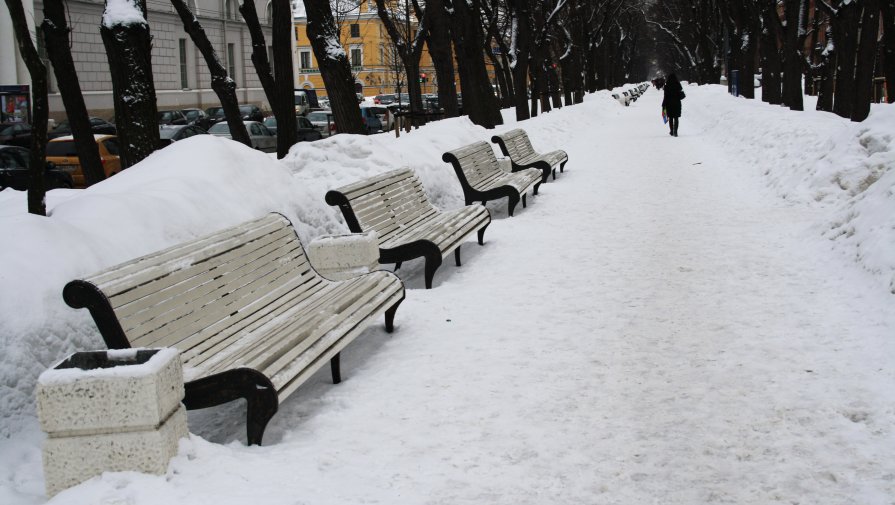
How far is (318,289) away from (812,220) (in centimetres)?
613

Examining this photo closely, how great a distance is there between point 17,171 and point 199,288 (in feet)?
45.4

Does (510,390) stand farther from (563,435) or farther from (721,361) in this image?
(721,361)

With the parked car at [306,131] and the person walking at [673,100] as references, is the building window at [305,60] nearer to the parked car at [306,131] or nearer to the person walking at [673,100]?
the parked car at [306,131]

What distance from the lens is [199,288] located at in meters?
4.88

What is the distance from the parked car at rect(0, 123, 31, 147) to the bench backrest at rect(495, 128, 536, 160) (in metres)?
12.9

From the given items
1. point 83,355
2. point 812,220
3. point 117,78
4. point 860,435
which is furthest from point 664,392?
point 117,78

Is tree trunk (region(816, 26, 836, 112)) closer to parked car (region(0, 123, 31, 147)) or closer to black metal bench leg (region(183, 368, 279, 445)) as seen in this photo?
parked car (region(0, 123, 31, 147))

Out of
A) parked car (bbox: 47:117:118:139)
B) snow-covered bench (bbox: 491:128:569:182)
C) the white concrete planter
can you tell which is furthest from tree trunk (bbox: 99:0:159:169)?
parked car (bbox: 47:117:118:139)

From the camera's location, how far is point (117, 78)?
9.65m

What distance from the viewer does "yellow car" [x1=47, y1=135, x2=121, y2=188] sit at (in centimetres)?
1895

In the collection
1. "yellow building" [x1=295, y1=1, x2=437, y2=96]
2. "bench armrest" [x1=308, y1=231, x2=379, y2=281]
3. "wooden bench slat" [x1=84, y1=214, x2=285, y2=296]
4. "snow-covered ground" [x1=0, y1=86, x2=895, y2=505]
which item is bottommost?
"snow-covered ground" [x1=0, y1=86, x2=895, y2=505]

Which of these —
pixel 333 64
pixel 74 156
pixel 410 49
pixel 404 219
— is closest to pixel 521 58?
pixel 410 49

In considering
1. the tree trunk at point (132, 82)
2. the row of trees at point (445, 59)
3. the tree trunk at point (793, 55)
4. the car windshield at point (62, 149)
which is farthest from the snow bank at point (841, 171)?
the car windshield at point (62, 149)

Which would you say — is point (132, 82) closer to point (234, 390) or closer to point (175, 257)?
point (175, 257)
